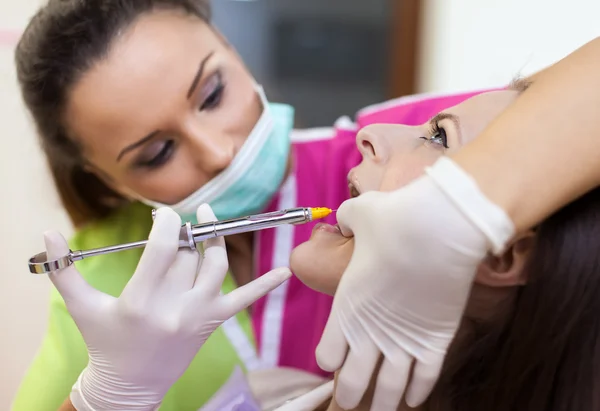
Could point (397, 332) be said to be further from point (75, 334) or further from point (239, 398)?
point (75, 334)

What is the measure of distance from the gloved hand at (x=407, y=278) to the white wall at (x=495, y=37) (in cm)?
66

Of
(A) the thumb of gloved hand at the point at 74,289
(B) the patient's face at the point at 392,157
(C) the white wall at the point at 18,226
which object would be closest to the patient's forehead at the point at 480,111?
(B) the patient's face at the point at 392,157

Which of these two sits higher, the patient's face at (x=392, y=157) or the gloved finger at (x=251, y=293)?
the patient's face at (x=392, y=157)

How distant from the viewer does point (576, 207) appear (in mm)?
630

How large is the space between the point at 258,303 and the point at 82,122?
1.54 feet

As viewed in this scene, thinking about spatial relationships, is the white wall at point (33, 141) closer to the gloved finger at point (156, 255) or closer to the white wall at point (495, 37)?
the white wall at point (495, 37)

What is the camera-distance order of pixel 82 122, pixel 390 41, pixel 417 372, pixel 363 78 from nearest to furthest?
pixel 417 372, pixel 82 122, pixel 390 41, pixel 363 78

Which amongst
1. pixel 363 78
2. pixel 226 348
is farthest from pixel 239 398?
pixel 363 78

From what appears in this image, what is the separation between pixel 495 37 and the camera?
4.91 ft

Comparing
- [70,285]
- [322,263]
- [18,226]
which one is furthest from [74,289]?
[18,226]

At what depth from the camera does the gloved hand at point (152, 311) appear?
65 cm

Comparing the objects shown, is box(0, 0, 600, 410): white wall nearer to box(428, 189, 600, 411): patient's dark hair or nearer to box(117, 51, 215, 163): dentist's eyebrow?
box(117, 51, 215, 163): dentist's eyebrow

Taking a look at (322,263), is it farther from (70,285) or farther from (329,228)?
(70,285)

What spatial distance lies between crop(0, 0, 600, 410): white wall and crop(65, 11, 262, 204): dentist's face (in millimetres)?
420
